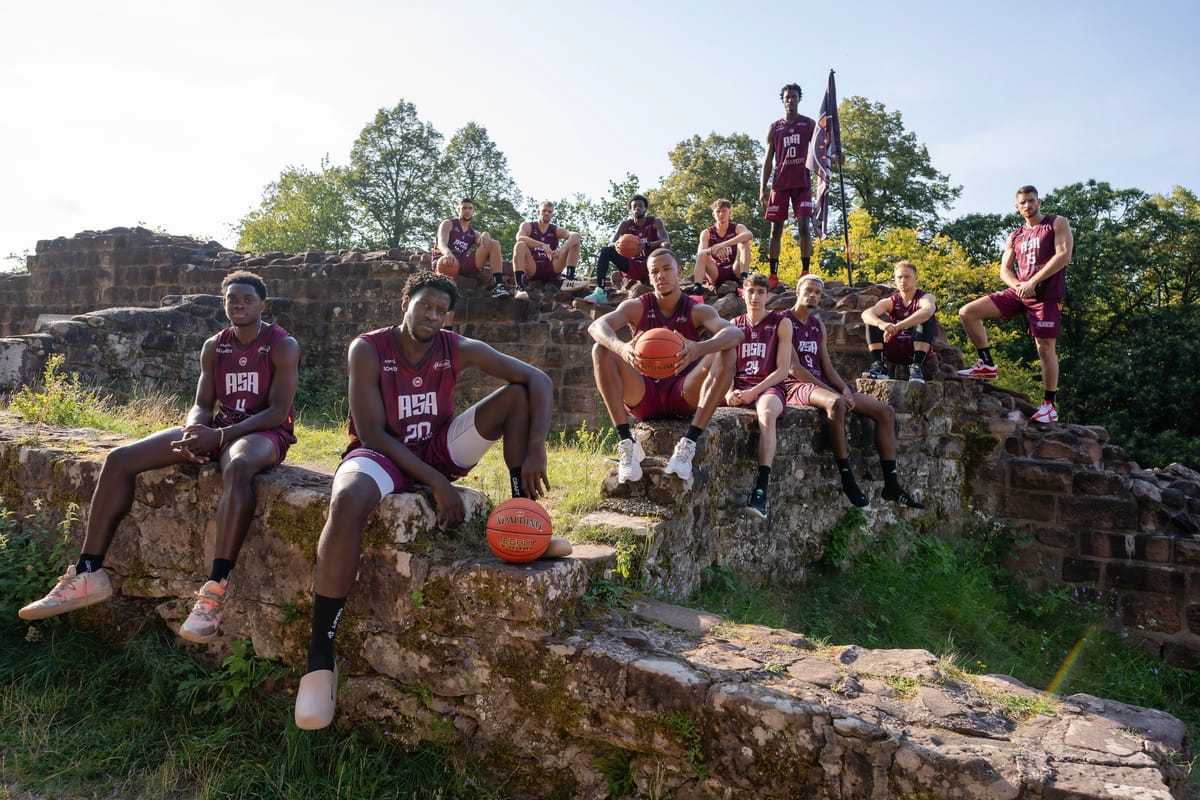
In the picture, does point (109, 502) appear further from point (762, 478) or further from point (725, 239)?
point (725, 239)

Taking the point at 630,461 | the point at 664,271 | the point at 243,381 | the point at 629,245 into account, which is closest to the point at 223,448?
the point at 243,381

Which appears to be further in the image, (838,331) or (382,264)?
(382,264)

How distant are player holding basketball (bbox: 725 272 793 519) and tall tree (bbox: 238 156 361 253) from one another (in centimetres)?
3227

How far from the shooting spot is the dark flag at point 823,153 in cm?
980

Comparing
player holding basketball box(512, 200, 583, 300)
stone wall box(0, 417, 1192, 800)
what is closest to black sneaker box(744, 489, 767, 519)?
stone wall box(0, 417, 1192, 800)

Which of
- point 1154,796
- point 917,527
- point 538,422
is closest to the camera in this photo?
point 1154,796

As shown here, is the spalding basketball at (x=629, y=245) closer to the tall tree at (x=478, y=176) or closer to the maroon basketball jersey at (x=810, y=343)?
the maroon basketball jersey at (x=810, y=343)

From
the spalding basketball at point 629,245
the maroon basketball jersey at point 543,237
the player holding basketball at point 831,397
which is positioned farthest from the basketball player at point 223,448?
the maroon basketball jersey at point 543,237

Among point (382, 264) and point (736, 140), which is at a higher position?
point (736, 140)

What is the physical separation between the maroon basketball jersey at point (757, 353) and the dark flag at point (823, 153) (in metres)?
4.07

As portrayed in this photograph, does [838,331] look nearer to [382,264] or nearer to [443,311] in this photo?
[443,311]

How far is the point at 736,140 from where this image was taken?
31.0 meters

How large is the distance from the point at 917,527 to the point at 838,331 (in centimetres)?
229

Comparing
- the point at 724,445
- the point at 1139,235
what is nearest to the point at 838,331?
the point at 724,445
